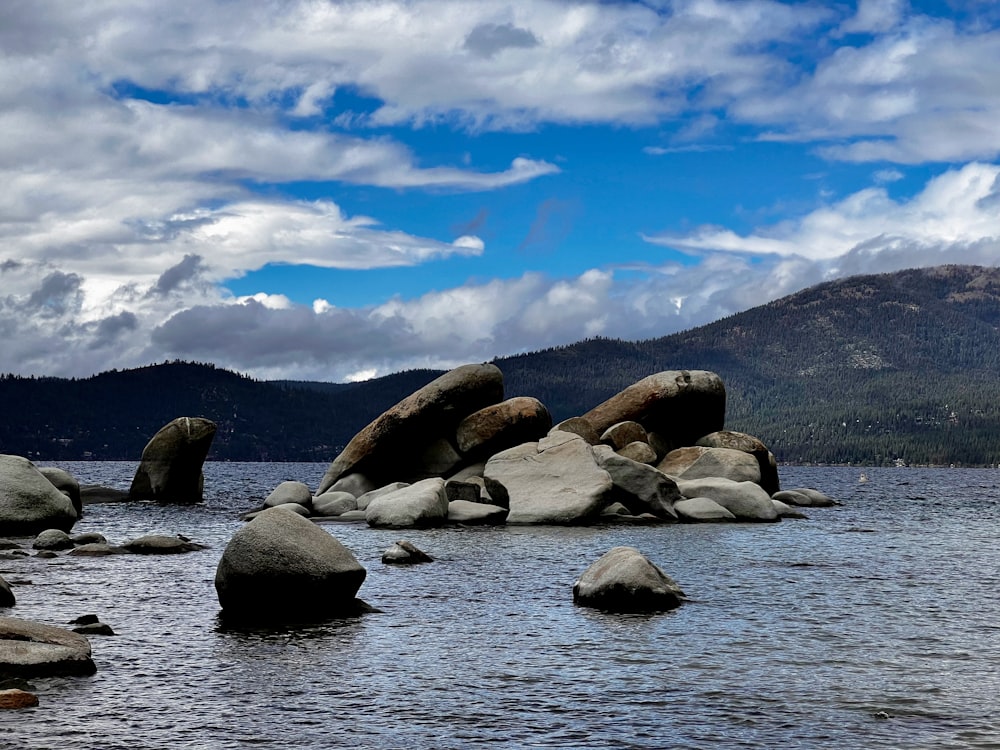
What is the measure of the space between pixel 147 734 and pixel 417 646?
5.92 metres

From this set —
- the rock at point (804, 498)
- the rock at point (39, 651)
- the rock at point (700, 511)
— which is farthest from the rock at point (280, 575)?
the rock at point (804, 498)

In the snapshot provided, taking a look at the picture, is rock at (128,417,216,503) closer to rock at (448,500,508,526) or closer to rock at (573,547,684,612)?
rock at (448,500,508,526)

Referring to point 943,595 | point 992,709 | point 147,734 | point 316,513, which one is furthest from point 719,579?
point 316,513

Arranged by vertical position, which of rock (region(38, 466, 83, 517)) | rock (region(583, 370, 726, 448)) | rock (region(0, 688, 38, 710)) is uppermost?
rock (region(583, 370, 726, 448))

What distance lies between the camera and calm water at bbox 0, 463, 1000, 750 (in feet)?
40.8

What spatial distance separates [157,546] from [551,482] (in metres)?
16.5

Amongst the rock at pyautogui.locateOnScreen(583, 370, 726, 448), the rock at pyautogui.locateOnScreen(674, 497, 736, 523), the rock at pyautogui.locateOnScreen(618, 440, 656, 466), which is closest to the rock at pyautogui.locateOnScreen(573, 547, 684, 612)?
the rock at pyautogui.locateOnScreen(674, 497, 736, 523)

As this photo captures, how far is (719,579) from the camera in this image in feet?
84.0

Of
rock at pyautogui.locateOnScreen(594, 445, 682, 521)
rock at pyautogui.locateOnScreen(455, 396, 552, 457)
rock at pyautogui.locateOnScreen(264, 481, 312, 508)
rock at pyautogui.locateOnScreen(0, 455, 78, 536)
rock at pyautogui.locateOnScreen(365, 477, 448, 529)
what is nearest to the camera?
rock at pyautogui.locateOnScreen(0, 455, 78, 536)

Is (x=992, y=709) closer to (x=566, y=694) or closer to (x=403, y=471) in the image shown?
(x=566, y=694)

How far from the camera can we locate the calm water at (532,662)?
12422 millimetres

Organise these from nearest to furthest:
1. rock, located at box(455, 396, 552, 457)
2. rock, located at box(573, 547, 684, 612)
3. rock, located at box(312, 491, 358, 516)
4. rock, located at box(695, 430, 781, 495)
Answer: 1. rock, located at box(573, 547, 684, 612)
2. rock, located at box(312, 491, 358, 516)
3. rock, located at box(455, 396, 552, 457)
4. rock, located at box(695, 430, 781, 495)

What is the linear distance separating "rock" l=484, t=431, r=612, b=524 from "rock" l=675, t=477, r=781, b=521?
5.81 metres

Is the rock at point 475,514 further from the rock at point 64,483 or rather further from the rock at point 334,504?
the rock at point 64,483
